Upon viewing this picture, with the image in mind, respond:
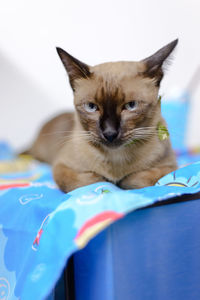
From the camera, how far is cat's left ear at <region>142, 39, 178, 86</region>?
101 cm

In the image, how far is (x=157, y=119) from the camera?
1167 mm

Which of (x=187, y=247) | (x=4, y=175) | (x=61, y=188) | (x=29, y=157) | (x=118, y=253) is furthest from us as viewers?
(x=29, y=157)

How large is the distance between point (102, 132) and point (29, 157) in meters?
1.49

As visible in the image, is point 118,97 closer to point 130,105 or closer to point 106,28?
point 130,105

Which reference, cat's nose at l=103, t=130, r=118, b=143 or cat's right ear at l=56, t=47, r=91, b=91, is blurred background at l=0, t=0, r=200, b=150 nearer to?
cat's right ear at l=56, t=47, r=91, b=91

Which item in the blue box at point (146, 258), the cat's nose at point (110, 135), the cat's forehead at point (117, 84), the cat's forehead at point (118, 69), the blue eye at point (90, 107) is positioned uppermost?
the cat's forehead at point (118, 69)

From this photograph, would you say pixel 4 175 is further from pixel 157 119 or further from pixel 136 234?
pixel 136 234

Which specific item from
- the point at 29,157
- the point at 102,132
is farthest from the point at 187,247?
the point at 29,157

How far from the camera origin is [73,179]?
1180 mm

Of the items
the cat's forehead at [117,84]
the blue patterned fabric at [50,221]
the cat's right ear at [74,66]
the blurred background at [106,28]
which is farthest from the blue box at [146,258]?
the blurred background at [106,28]

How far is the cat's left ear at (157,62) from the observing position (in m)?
1.01

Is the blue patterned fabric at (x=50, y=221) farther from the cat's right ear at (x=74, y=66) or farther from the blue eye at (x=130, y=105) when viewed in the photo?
the cat's right ear at (x=74, y=66)

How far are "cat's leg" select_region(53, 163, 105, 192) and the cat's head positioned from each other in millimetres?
155

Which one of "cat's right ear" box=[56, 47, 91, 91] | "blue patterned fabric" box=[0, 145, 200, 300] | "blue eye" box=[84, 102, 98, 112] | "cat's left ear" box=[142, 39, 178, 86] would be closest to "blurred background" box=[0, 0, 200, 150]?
"cat's left ear" box=[142, 39, 178, 86]
